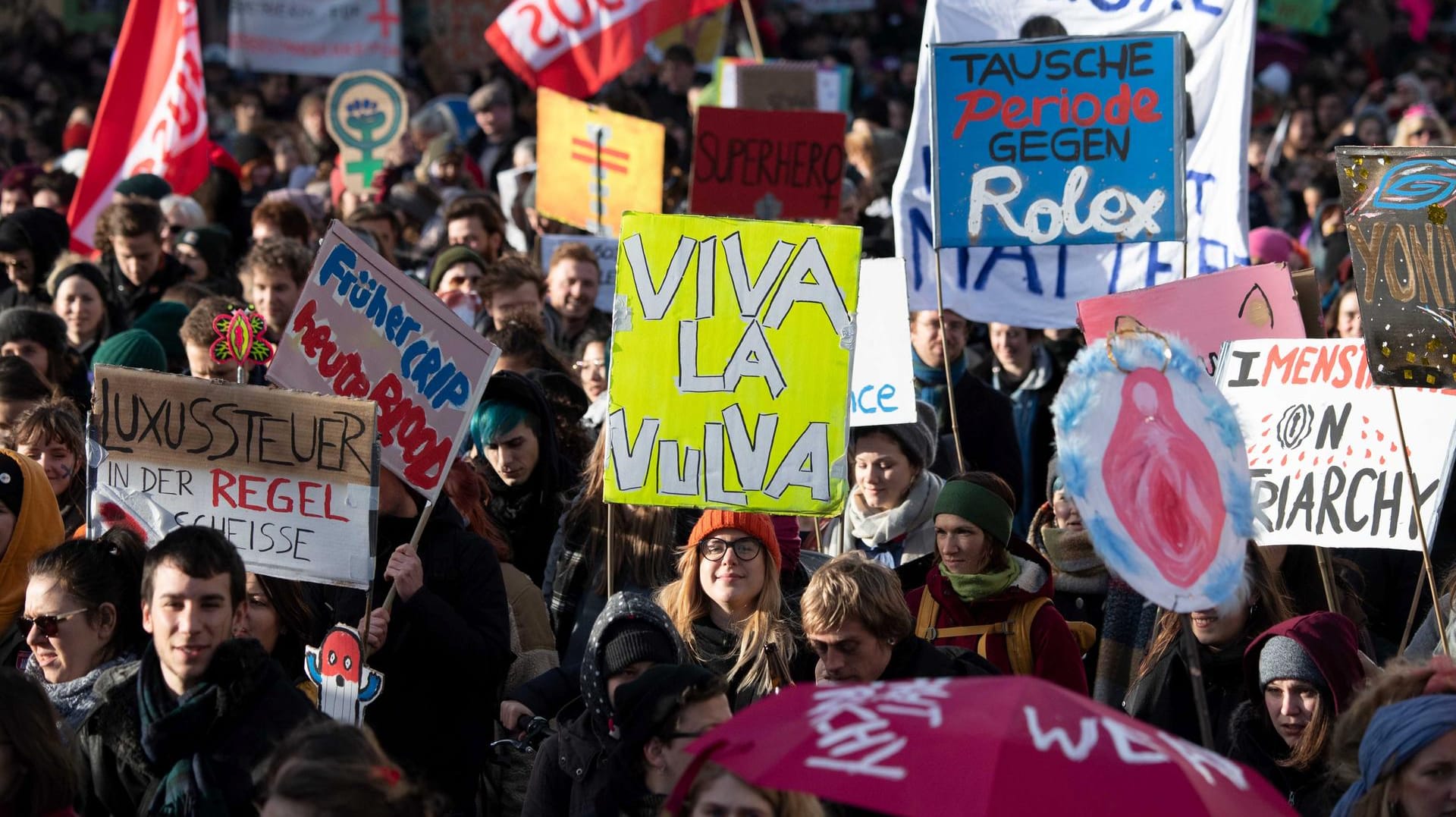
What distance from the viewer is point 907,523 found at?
577 cm

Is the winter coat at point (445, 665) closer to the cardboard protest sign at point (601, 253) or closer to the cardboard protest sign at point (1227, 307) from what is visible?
the cardboard protest sign at point (1227, 307)

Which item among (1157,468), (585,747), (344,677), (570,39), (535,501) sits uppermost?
(570,39)

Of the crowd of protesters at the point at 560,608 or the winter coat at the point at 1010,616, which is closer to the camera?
the crowd of protesters at the point at 560,608

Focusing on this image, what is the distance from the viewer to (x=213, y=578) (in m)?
3.95

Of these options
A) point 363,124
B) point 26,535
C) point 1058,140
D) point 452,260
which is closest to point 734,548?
point 26,535

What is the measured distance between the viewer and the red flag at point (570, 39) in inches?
440

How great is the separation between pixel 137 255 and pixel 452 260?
4.54 feet

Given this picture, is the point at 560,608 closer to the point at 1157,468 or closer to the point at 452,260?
the point at 1157,468

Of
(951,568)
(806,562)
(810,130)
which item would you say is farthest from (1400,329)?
(810,130)

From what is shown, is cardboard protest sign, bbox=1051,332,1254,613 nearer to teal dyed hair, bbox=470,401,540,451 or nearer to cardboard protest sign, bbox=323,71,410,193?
teal dyed hair, bbox=470,401,540,451

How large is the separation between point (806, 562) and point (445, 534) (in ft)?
3.51

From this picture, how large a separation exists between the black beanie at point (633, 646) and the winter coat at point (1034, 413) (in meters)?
3.37

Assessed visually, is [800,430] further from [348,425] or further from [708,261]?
[348,425]

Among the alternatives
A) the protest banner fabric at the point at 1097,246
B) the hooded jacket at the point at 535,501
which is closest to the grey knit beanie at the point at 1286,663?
the hooded jacket at the point at 535,501
